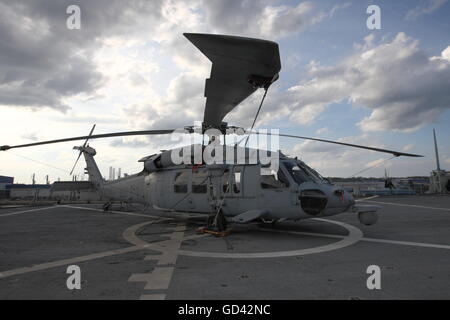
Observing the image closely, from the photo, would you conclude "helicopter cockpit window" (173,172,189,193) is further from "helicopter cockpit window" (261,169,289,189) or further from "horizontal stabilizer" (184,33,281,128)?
"horizontal stabilizer" (184,33,281,128)

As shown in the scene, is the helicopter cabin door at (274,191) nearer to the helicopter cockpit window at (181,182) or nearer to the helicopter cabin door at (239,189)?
the helicopter cabin door at (239,189)

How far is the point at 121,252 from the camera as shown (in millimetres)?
7199

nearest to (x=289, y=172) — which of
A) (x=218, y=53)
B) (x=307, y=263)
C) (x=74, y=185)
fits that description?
(x=307, y=263)

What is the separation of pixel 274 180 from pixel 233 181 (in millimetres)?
1597

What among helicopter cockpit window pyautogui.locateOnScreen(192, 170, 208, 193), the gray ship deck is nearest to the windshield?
the gray ship deck

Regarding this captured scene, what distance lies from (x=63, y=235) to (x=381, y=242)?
10.2 m

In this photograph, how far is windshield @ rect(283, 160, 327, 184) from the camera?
9.64 meters

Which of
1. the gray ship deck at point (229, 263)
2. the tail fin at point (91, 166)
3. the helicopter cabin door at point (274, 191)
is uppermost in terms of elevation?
the tail fin at point (91, 166)

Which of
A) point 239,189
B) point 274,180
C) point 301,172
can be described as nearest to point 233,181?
point 239,189

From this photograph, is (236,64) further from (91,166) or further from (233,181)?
(91,166)

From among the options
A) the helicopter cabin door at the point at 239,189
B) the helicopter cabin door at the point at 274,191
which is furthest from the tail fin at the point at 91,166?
the helicopter cabin door at the point at 274,191

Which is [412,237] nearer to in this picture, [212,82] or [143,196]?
[212,82]

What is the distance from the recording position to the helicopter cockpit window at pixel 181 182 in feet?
39.3

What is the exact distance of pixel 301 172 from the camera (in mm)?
9852
